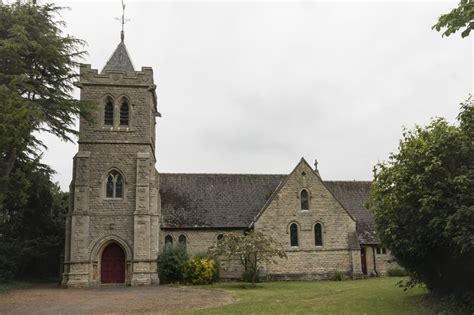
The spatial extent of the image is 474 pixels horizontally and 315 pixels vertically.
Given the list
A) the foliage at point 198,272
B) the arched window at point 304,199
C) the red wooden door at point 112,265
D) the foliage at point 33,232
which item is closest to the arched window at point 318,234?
the arched window at point 304,199

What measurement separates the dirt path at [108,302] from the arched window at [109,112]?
12473mm

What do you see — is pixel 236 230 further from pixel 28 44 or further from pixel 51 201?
pixel 28 44

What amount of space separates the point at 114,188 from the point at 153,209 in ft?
9.66

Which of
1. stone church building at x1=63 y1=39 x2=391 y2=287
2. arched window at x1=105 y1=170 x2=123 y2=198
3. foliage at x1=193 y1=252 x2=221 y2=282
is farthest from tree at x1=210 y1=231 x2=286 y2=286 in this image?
arched window at x1=105 y1=170 x2=123 y2=198

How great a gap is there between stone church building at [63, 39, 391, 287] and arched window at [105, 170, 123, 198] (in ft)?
0.22

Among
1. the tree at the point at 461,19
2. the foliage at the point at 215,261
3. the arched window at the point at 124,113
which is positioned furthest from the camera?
the arched window at the point at 124,113

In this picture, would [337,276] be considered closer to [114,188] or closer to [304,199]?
[304,199]

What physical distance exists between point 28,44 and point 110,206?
11043mm

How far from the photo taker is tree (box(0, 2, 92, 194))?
1009 inches

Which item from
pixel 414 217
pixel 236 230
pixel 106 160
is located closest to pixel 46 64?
pixel 106 160

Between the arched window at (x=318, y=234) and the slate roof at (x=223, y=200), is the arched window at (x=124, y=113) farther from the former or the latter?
the arched window at (x=318, y=234)

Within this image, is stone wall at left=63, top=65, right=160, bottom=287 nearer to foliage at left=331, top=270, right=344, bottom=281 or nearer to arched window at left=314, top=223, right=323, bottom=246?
arched window at left=314, top=223, right=323, bottom=246

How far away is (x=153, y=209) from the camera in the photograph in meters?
31.1

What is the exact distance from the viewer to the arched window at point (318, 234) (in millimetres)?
34375
